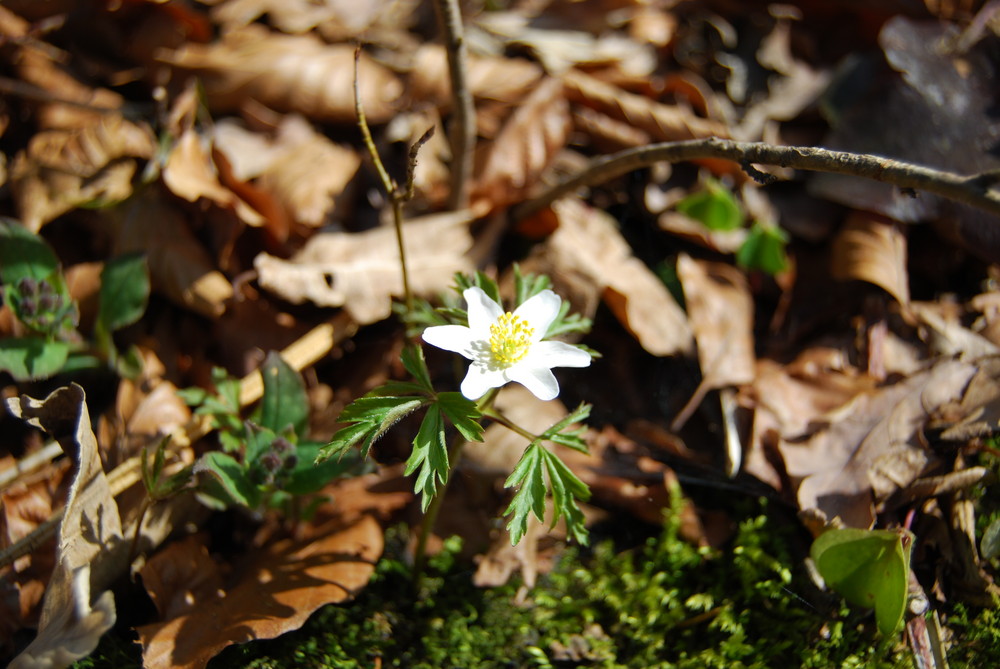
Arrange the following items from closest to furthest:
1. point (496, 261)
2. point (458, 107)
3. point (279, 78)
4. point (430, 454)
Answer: point (430, 454)
point (458, 107)
point (496, 261)
point (279, 78)

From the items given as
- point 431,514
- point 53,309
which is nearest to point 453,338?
point 431,514

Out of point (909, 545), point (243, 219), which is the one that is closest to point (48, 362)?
point (243, 219)

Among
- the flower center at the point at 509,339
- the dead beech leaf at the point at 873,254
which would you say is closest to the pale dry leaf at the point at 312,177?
the flower center at the point at 509,339

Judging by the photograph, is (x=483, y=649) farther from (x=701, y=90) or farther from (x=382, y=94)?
(x=701, y=90)

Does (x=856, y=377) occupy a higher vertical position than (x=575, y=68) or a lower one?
lower

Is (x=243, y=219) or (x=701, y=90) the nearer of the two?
(x=243, y=219)

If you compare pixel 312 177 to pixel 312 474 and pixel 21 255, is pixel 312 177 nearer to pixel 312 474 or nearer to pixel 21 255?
pixel 21 255

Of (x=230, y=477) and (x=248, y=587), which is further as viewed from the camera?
(x=248, y=587)
